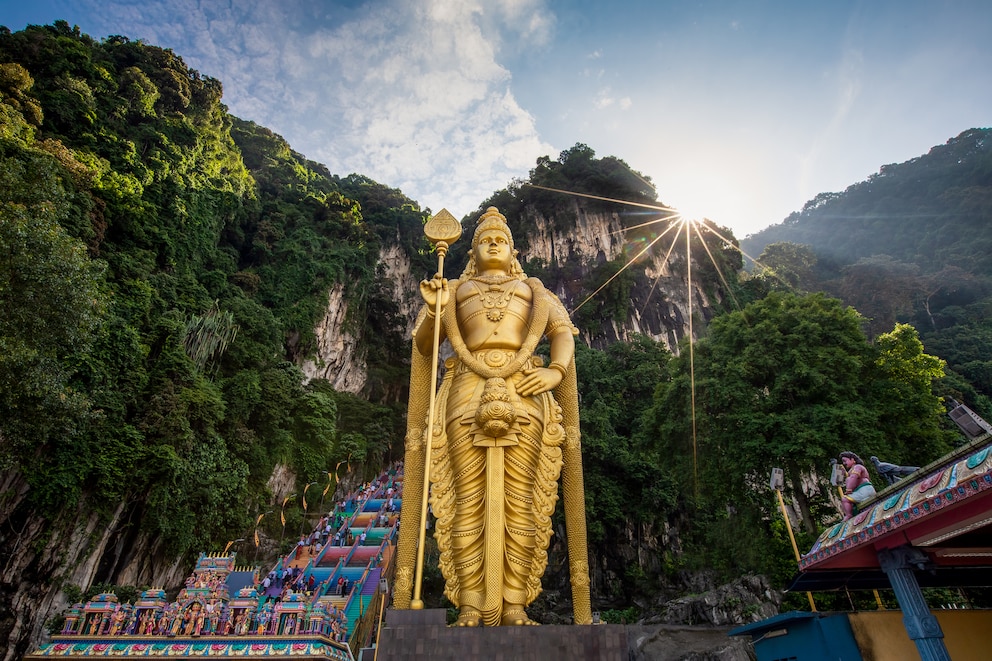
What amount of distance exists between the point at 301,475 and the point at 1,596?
8.26 meters

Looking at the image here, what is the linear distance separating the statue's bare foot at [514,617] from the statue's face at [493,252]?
286 cm

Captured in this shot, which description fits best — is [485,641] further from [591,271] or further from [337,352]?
[591,271]

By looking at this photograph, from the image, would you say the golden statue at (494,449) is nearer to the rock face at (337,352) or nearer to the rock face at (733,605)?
the rock face at (733,605)

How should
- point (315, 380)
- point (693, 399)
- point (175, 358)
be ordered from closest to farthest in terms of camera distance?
point (693, 399), point (175, 358), point (315, 380)

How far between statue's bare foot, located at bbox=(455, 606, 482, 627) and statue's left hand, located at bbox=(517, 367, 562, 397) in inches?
60.7

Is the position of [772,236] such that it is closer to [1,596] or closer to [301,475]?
[301,475]

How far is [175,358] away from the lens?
522 inches

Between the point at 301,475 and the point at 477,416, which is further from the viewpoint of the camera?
the point at 301,475

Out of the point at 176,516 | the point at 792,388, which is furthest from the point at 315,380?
the point at 792,388

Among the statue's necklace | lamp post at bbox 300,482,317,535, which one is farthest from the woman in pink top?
lamp post at bbox 300,482,317,535

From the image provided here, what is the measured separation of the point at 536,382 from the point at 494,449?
24.2 inches

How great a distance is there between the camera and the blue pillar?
3.47 m

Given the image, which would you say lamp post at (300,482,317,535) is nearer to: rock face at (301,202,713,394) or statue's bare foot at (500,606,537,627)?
rock face at (301,202,713,394)

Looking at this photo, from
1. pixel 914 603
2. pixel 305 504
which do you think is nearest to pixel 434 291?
pixel 914 603
